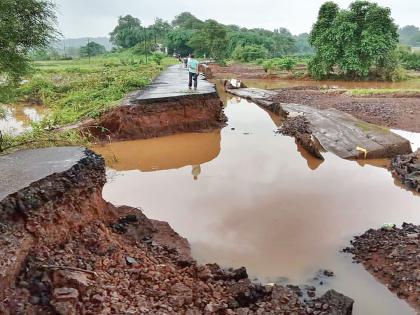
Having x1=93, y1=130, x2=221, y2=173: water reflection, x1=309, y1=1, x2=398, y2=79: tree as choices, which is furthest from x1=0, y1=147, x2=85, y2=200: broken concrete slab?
x1=309, y1=1, x2=398, y2=79: tree

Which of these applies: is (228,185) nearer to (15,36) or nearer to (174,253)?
(174,253)

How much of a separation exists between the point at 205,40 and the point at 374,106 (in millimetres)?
37408

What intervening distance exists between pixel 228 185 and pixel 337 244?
355 cm

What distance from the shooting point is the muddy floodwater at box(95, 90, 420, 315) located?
668 cm

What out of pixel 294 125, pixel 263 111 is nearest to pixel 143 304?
pixel 294 125

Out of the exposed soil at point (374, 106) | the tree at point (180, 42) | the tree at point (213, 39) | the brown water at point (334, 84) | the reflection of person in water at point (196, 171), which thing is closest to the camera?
the reflection of person in water at point (196, 171)

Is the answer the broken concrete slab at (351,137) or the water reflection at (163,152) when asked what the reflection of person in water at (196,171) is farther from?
the broken concrete slab at (351,137)

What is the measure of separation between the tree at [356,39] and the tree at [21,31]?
1167 inches

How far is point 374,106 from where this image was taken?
2072cm

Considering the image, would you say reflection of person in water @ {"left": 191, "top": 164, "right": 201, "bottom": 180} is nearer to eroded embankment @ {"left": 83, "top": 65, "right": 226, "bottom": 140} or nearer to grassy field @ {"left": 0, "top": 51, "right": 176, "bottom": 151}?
grassy field @ {"left": 0, "top": 51, "right": 176, "bottom": 151}

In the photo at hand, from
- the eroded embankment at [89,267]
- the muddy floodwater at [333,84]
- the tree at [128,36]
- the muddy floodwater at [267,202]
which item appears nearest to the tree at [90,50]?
the tree at [128,36]

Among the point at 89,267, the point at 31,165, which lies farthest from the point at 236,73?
the point at 89,267

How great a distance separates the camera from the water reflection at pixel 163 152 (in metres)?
12.3

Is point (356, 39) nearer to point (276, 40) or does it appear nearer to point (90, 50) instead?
point (276, 40)
